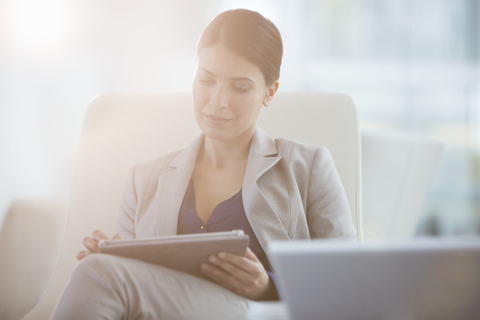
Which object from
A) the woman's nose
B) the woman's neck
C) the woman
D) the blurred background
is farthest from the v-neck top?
the blurred background

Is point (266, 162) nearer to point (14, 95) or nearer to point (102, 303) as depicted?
point (102, 303)

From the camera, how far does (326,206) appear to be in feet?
3.58

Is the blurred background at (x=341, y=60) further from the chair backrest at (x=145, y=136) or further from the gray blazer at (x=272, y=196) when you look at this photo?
the gray blazer at (x=272, y=196)

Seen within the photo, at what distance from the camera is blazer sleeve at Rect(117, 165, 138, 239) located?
1.18m

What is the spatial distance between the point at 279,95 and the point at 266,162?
0.34 metres

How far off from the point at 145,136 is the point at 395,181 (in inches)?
31.9

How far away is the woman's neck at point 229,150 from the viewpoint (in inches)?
47.3

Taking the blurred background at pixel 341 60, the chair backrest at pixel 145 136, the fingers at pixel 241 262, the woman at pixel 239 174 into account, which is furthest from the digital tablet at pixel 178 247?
the blurred background at pixel 341 60

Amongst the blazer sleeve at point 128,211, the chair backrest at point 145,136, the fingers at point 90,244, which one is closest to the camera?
the fingers at point 90,244

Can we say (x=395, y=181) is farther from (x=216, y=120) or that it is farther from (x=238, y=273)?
(x=238, y=273)

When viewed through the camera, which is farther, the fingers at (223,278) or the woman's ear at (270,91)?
the woman's ear at (270,91)

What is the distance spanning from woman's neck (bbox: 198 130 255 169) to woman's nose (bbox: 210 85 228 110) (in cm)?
12

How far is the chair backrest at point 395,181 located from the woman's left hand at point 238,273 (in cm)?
63

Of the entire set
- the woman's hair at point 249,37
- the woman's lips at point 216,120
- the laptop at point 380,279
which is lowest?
the laptop at point 380,279
